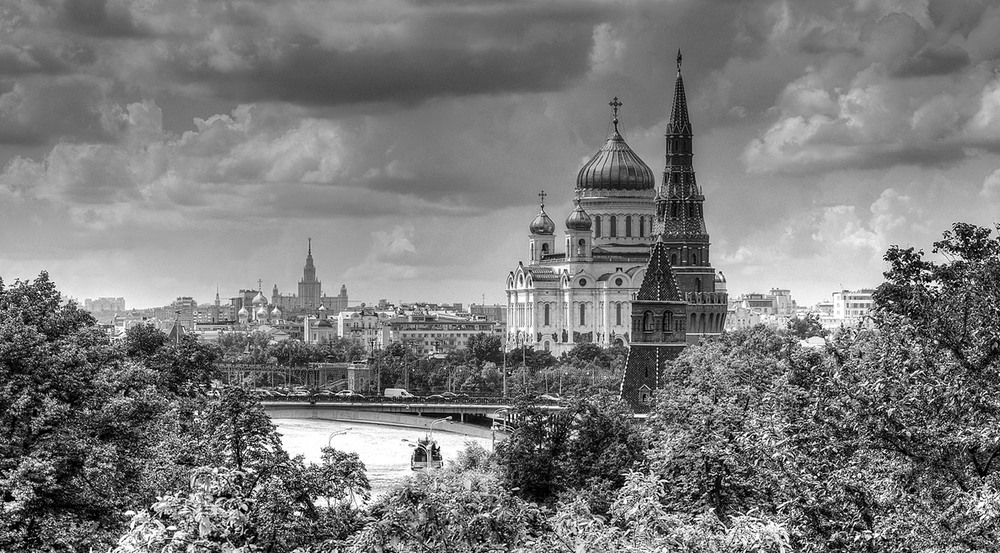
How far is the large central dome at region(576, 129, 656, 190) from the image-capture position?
620 ft

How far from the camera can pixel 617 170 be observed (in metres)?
189

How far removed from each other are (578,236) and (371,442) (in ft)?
301

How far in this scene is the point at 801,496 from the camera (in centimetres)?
2545

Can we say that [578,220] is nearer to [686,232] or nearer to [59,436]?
[686,232]

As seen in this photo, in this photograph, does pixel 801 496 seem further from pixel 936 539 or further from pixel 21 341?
pixel 21 341

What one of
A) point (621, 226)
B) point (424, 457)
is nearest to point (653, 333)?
point (424, 457)

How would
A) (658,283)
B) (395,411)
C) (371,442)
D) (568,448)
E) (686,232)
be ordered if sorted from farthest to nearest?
(395,411), (686,232), (371,442), (658,283), (568,448)

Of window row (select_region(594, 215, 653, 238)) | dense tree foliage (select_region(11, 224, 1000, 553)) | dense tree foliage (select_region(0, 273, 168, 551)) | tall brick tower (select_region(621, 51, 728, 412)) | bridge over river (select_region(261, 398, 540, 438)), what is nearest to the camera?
dense tree foliage (select_region(11, 224, 1000, 553))

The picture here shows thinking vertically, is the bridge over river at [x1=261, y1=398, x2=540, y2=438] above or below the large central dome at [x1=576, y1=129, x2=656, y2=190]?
below

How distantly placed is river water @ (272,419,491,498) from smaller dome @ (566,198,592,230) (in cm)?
7411

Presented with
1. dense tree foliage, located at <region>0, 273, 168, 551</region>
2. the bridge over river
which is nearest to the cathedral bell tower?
the bridge over river

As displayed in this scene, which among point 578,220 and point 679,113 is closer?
point 679,113

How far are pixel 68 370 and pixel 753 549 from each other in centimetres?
1951

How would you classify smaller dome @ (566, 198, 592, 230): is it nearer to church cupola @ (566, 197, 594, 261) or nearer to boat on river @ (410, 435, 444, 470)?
church cupola @ (566, 197, 594, 261)
